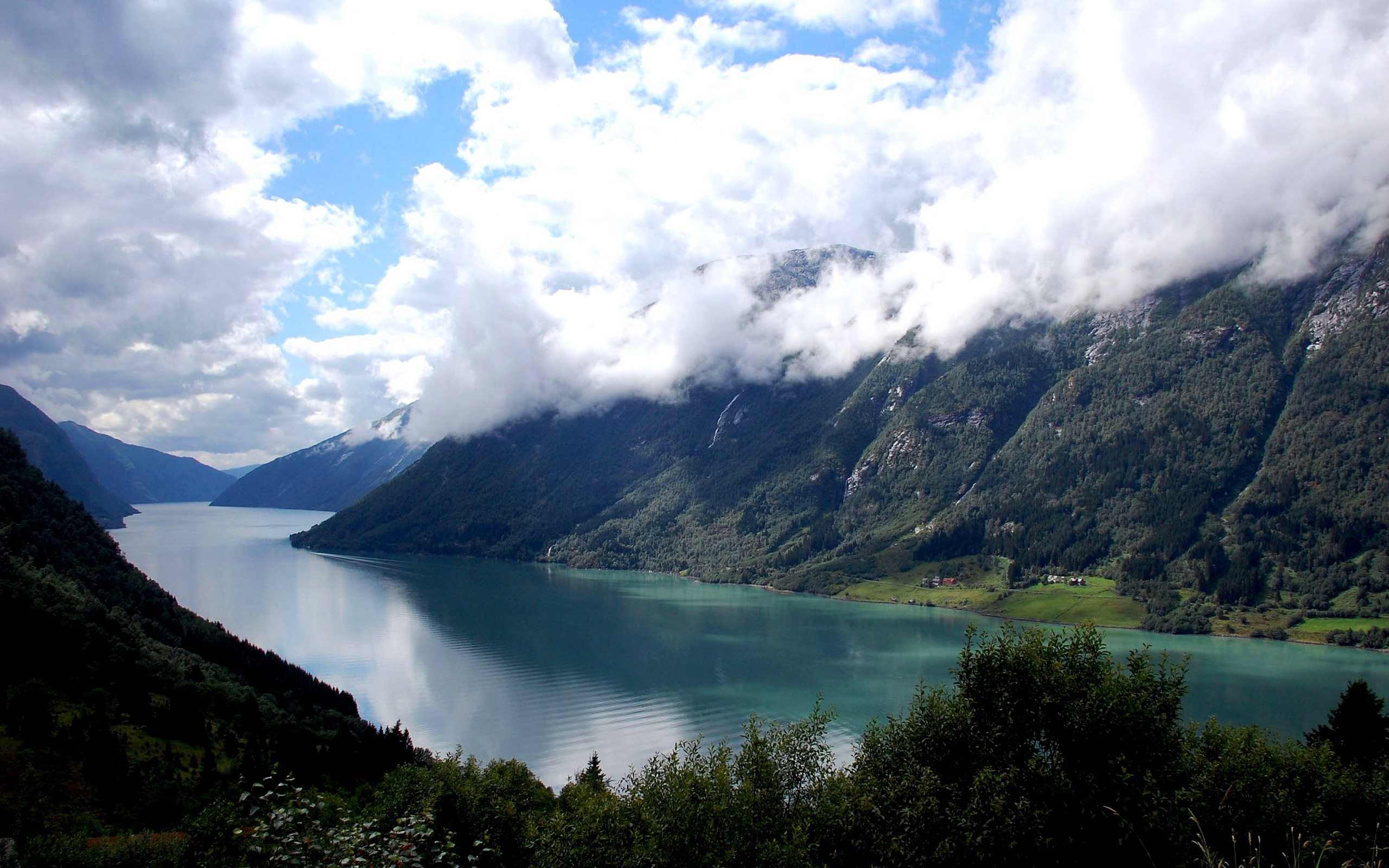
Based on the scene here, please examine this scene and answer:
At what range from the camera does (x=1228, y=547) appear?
158 meters

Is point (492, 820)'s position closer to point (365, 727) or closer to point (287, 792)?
point (287, 792)

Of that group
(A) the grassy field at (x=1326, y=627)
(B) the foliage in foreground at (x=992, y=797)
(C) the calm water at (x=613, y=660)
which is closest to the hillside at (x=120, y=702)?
(B) the foliage in foreground at (x=992, y=797)

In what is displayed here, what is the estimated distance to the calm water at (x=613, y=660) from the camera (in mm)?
71500

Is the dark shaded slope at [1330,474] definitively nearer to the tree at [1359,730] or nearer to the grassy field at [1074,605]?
the grassy field at [1074,605]

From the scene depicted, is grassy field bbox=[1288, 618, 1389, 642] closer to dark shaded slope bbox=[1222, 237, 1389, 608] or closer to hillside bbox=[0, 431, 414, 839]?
dark shaded slope bbox=[1222, 237, 1389, 608]

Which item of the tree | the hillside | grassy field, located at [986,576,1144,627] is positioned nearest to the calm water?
grassy field, located at [986,576,1144,627]

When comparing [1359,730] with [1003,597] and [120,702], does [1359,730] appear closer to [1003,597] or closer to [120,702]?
[120,702]

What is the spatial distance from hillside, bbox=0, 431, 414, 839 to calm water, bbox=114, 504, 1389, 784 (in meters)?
13.4

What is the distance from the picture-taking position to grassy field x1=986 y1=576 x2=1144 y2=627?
139375mm

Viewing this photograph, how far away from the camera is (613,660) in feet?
331

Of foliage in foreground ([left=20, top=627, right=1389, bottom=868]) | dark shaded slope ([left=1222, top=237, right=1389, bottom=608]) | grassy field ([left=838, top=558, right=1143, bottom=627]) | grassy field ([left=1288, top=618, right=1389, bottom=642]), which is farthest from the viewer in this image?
grassy field ([left=838, top=558, right=1143, bottom=627])

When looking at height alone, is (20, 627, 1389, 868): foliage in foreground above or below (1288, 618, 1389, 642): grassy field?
above

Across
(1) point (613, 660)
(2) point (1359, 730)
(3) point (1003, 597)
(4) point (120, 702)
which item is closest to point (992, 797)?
(2) point (1359, 730)

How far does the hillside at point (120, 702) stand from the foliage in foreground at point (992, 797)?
40.2 feet
